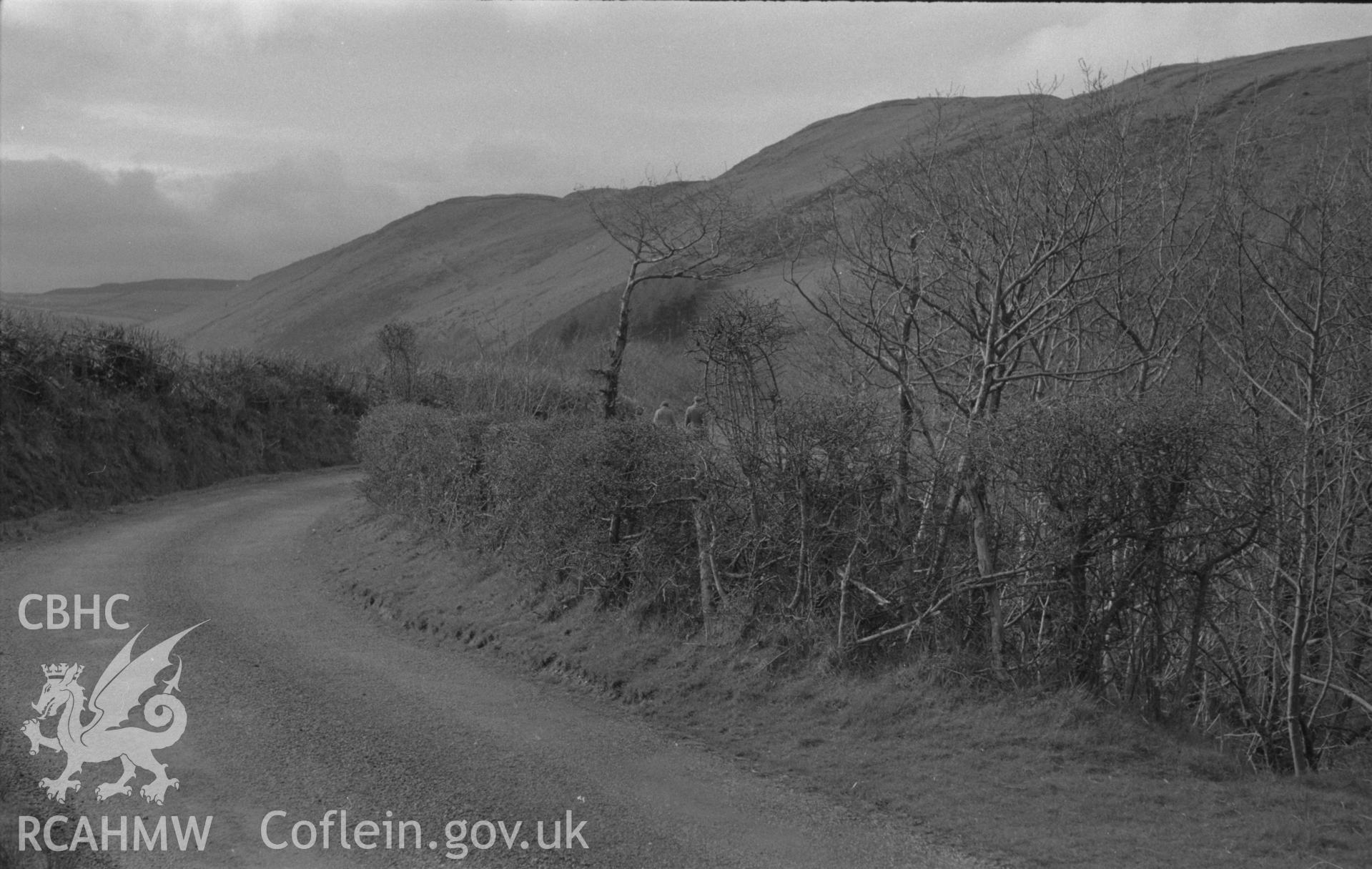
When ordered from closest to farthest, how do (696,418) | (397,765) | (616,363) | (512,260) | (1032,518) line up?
1. (397,765)
2. (1032,518)
3. (696,418)
4. (616,363)
5. (512,260)

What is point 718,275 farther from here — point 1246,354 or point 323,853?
point 323,853

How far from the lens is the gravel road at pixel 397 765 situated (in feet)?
19.7

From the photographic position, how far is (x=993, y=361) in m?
8.74

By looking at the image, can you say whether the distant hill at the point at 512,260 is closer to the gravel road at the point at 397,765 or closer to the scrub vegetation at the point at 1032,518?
the scrub vegetation at the point at 1032,518

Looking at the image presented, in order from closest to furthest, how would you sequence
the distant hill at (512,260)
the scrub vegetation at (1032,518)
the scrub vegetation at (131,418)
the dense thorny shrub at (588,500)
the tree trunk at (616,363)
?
the scrub vegetation at (1032,518), the dense thorny shrub at (588,500), the tree trunk at (616,363), the scrub vegetation at (131,418), the distant hill at (512,260)

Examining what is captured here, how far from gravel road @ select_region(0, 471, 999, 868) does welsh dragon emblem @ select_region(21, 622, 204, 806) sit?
0.10 m

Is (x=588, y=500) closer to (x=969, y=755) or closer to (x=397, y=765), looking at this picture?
(x=397, y=765)

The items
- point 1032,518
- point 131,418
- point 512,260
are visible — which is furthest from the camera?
point 512,260

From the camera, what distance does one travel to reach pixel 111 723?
7742mm

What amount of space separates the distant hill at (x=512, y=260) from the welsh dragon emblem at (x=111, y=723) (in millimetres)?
46089

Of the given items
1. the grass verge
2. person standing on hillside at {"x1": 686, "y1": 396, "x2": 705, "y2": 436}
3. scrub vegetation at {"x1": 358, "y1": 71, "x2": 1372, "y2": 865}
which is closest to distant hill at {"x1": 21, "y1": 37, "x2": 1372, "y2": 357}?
scrub vegetation at {"x1": 358, "y1": 71, "x2": 1372, "y2": 865}

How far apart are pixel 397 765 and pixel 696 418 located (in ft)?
15.6

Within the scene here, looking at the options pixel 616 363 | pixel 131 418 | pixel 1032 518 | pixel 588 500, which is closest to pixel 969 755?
pixel 1032 518

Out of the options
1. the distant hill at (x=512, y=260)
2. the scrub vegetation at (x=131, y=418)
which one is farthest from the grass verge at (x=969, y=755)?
the distant hill at (x=512, y=260)
